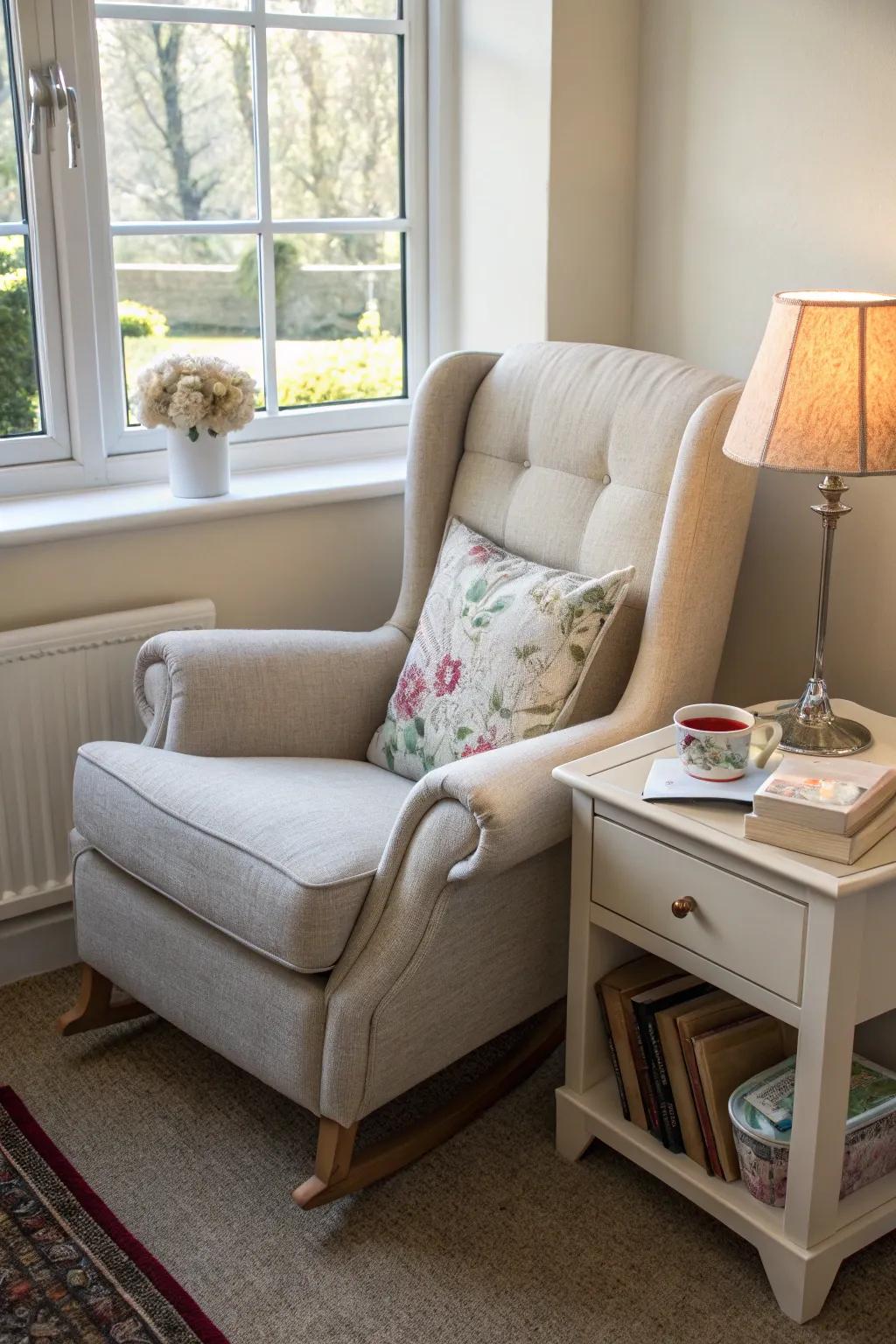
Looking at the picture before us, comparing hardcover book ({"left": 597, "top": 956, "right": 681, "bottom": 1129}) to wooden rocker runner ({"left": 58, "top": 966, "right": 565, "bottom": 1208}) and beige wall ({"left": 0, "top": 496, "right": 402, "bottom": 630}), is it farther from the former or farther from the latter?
beige wall ({"left": 0, "top": 496, "right": 402, "bottom": 630})

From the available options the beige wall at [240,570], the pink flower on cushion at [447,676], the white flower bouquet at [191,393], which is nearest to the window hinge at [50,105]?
the white flower bouquet at [191,393]

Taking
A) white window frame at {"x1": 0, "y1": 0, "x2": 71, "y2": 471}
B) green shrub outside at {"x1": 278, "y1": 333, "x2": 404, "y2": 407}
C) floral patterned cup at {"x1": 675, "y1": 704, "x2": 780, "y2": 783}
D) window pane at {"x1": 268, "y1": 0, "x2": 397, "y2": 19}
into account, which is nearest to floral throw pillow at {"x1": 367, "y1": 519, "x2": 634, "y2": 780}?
floral patterned cup at {"x1": 675, "y1": 704, "x2": 780, "y2": 783}

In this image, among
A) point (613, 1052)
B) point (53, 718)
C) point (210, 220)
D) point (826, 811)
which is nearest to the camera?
point (826, 811)

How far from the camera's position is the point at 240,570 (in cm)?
242

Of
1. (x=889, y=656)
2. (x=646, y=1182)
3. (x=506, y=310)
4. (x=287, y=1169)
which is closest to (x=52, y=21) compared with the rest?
(x=506, y=310)

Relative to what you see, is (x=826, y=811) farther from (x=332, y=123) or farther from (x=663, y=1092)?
(x=332, y=123)

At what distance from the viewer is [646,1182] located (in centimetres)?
188

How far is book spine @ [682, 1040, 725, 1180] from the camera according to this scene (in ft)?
5.66

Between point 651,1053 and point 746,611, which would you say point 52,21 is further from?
point 651,1053

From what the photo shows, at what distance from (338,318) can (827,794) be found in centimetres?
151

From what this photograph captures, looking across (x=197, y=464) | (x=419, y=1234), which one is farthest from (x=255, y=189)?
(x=419, y=1234)

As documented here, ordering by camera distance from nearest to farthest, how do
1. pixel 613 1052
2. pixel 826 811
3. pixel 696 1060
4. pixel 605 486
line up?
pixel 826 811 → pixel 696 1060 → pixel 613 1052 → pixel 605 486

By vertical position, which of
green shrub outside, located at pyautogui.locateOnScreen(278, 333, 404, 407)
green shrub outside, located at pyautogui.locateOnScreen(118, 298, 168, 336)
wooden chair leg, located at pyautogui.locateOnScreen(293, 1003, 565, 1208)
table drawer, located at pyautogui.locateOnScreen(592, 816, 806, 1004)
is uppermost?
green shrub outside, located at pyautogui.locateOnScreen(118, 298, 168, 336)

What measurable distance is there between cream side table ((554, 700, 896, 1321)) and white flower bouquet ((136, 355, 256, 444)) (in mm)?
923
